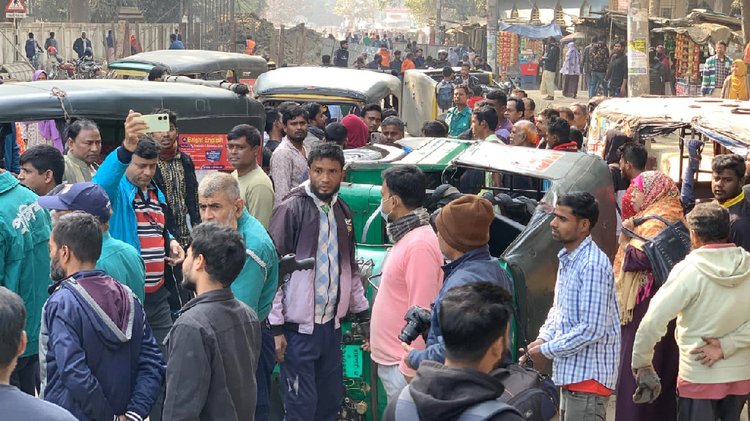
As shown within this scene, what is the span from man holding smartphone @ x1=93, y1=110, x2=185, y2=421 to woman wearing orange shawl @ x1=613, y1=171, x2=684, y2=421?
2.55m

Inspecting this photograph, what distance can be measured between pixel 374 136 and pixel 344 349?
236 inches

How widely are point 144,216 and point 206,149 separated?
3.76 metres

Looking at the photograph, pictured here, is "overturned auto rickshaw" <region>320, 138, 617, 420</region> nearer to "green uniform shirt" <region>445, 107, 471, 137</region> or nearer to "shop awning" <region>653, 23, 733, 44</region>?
"green uniform shirt" <region>445, 107, 471, 137</region>

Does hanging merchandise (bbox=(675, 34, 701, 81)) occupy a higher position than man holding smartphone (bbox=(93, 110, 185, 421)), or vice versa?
hanging merchandise (bbox=(675, 34, 701, 81))

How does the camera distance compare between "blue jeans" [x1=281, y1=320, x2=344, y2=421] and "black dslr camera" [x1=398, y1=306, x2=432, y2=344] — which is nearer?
"black dslr camera" [x1=398, y1=306, x2=432, y2=344]

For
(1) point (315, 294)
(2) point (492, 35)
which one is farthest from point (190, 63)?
(2) point (492, 35)

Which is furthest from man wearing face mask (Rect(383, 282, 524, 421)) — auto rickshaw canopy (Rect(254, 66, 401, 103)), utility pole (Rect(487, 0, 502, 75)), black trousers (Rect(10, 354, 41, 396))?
utility pole (Rect(487, 0, 502, 75))

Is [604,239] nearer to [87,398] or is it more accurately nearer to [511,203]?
[511,203]

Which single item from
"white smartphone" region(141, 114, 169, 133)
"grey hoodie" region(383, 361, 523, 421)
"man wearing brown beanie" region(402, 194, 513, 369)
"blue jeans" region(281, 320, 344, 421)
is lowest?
"blue jeans" region(281, 320, 344, 421)

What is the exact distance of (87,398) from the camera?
14.1 ft

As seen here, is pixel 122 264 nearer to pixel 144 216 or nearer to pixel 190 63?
pixel 144 216

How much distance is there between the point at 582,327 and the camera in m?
5.27

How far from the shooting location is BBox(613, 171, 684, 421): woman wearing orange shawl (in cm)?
642

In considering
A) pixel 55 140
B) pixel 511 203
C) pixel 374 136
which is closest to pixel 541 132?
pixel 374 136
